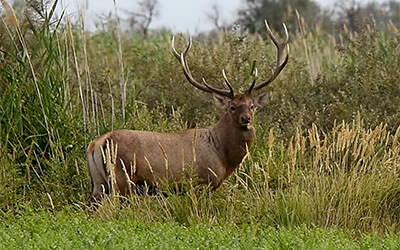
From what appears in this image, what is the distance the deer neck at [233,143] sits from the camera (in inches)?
423

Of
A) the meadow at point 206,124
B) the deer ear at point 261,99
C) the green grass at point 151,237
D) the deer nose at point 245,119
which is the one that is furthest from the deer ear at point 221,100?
the green grass at point 151,237

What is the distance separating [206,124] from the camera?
12844mm

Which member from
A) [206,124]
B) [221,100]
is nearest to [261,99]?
[221,100]

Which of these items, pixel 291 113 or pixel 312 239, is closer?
pixel 312 239

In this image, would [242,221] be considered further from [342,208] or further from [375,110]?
[375,110]

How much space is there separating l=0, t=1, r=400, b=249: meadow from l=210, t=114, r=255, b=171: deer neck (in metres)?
0.22

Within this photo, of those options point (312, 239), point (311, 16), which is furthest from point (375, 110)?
point (311, 16)

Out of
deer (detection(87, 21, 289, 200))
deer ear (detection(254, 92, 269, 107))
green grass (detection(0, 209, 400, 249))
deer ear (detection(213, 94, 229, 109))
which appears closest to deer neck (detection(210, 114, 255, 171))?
deer (detection(87, 21, 289, 200))

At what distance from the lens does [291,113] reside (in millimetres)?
13031

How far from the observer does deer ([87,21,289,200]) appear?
10398mm

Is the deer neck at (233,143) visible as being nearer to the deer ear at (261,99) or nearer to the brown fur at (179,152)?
the brown fur at (179,152)

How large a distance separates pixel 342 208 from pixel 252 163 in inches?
52.7

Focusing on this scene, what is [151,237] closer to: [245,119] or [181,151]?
[181,151]

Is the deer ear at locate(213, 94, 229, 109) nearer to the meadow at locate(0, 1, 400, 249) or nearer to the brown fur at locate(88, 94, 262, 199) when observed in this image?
the brown fur at locate(88, 94, 262, 199)
